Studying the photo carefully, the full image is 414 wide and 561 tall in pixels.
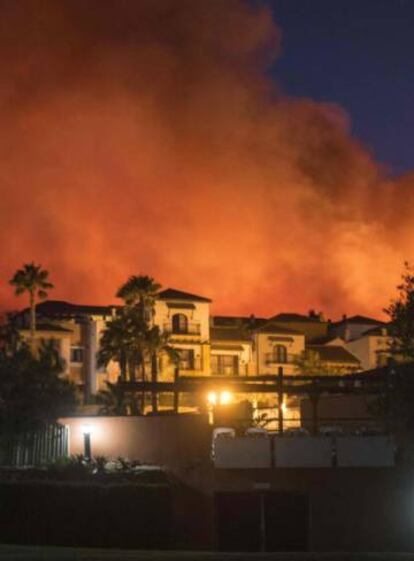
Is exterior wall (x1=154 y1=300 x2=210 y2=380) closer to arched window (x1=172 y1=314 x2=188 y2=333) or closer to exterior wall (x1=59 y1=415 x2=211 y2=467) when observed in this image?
arched window (x1=172 y1=314 x2=188 y2=333)

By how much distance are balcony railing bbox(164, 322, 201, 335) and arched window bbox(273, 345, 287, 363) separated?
32.0 feet

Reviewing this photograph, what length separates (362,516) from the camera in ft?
101

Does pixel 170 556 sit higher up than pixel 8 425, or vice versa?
pixel 8 425

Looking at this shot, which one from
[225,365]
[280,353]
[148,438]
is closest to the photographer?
[148,438]

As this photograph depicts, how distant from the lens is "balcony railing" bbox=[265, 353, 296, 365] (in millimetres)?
103438

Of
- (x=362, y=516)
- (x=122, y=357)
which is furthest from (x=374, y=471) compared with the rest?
(x=122, y=357)

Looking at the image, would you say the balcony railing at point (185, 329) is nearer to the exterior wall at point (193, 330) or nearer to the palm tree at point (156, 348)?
the exterior wall at point (193, 330)

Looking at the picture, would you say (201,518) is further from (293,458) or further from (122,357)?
(122,357)

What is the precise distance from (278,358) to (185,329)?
11537mm

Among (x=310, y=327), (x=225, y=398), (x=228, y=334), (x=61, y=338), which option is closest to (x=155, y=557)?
(x=225, y=398)

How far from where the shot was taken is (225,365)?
326ft

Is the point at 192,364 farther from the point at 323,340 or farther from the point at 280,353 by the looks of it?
the point at 323,340

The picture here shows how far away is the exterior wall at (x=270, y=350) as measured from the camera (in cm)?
10250

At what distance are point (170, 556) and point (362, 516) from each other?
38.2ft
